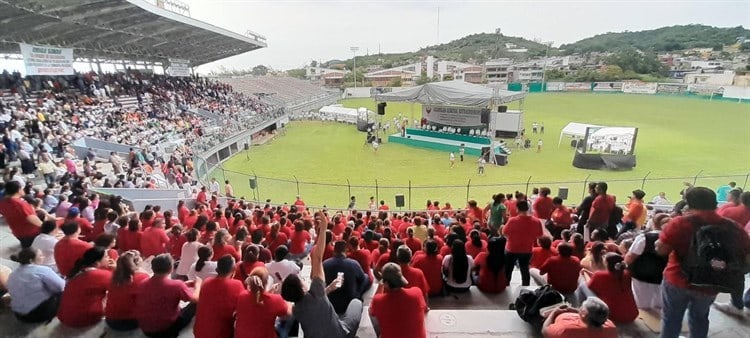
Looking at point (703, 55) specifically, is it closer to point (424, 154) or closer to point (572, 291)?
point (424, 154)

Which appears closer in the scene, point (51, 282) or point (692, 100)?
point (51, 282)

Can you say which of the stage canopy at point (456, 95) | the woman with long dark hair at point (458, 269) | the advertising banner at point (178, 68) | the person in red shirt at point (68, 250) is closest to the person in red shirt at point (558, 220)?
the woman with long dark hair at point (458, 269)

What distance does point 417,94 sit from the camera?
27.0 metres

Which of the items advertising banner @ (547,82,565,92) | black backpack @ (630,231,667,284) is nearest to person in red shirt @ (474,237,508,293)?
black backpack @ (630,231,667,284)

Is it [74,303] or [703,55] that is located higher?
[703,55]

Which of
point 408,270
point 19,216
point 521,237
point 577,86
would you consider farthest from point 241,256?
point 577,86

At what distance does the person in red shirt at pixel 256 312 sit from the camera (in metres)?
3.14

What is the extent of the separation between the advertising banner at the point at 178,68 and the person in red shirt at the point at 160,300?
123ft

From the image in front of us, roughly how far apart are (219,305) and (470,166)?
18.4m

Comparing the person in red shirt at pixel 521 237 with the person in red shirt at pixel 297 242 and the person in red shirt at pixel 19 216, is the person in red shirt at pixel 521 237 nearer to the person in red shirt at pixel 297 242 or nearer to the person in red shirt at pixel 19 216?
the person in red shirt at pixel 297 242

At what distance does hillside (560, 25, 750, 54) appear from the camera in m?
103

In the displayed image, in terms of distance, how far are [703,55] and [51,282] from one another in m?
126

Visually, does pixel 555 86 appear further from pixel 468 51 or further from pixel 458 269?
pixel 468 51

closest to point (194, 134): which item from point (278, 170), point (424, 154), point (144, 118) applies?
point (144, 118)
